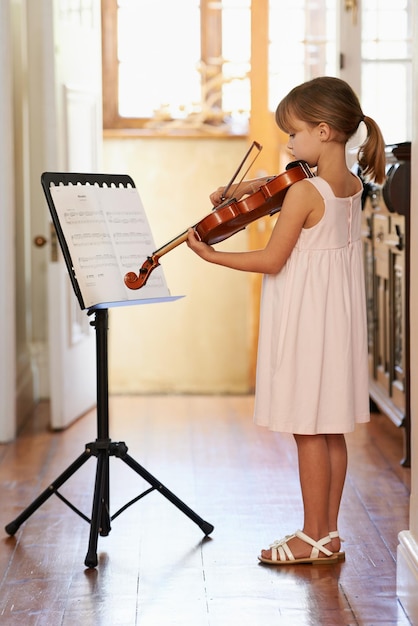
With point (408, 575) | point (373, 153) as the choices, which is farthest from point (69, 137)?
point (408, 575)

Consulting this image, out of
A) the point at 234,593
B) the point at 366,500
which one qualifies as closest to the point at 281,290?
the point at 234,593

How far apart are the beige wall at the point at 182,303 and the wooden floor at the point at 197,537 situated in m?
1.18

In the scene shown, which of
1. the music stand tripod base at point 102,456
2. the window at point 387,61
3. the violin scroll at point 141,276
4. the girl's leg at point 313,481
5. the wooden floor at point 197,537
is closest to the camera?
the wooden floor at point 197,537

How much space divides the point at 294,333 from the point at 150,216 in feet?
10.2

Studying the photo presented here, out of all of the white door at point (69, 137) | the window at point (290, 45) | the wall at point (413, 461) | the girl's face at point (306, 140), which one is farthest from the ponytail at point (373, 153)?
the window at point (290, 45)

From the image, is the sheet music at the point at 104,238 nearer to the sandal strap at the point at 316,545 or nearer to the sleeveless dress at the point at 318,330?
the sleeveless dress at the point at 318,330

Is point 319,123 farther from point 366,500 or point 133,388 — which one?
point 133,388

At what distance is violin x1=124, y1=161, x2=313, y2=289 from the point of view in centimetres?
259

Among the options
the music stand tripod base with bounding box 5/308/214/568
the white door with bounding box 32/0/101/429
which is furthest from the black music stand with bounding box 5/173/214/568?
the white door with bounding box 32/0/101/429

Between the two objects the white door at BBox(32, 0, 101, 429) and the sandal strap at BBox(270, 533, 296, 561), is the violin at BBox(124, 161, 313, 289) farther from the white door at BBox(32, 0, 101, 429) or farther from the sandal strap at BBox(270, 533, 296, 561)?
the white door at BBox(32, 0, 101, 429)

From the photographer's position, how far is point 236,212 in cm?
258

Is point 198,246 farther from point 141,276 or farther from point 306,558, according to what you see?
point 306,558

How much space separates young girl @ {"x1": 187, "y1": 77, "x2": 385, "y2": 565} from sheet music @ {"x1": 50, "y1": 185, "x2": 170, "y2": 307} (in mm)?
317

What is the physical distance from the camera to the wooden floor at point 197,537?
8.32ft
